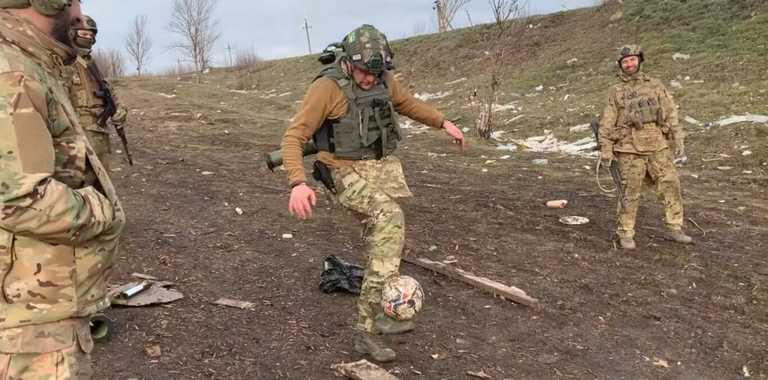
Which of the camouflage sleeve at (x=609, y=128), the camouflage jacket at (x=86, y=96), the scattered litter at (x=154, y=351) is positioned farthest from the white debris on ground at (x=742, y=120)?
the scattered litter at (x=154, y=351)

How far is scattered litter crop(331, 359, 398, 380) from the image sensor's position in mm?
3457

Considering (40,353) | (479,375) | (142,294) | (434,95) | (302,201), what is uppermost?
(434,95)

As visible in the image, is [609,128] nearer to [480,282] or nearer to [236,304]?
[480,282]

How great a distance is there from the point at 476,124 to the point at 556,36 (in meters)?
10.3

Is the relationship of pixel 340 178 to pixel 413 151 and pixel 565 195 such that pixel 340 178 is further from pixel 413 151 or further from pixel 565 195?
pixel 413 151

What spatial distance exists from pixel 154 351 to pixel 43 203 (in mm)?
2282

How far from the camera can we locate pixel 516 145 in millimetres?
12266

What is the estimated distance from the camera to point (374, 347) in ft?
12.3

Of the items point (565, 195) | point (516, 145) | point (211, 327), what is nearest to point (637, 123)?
point (565, 195)

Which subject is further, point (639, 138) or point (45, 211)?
point (639, 138)

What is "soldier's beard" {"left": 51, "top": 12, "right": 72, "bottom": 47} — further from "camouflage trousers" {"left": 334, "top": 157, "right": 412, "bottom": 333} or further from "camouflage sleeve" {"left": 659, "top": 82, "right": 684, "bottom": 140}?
"camouflage sleeve" {"left": 659, "top": 82, "right": 684, "bottom": 140}

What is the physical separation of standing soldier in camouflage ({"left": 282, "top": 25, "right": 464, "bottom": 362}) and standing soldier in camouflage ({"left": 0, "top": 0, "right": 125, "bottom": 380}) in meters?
1.59

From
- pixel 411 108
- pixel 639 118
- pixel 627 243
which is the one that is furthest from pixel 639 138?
pixel 411 108

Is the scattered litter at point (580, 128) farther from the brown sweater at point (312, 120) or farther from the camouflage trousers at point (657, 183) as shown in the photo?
the brown sweater at point (312, 120)
